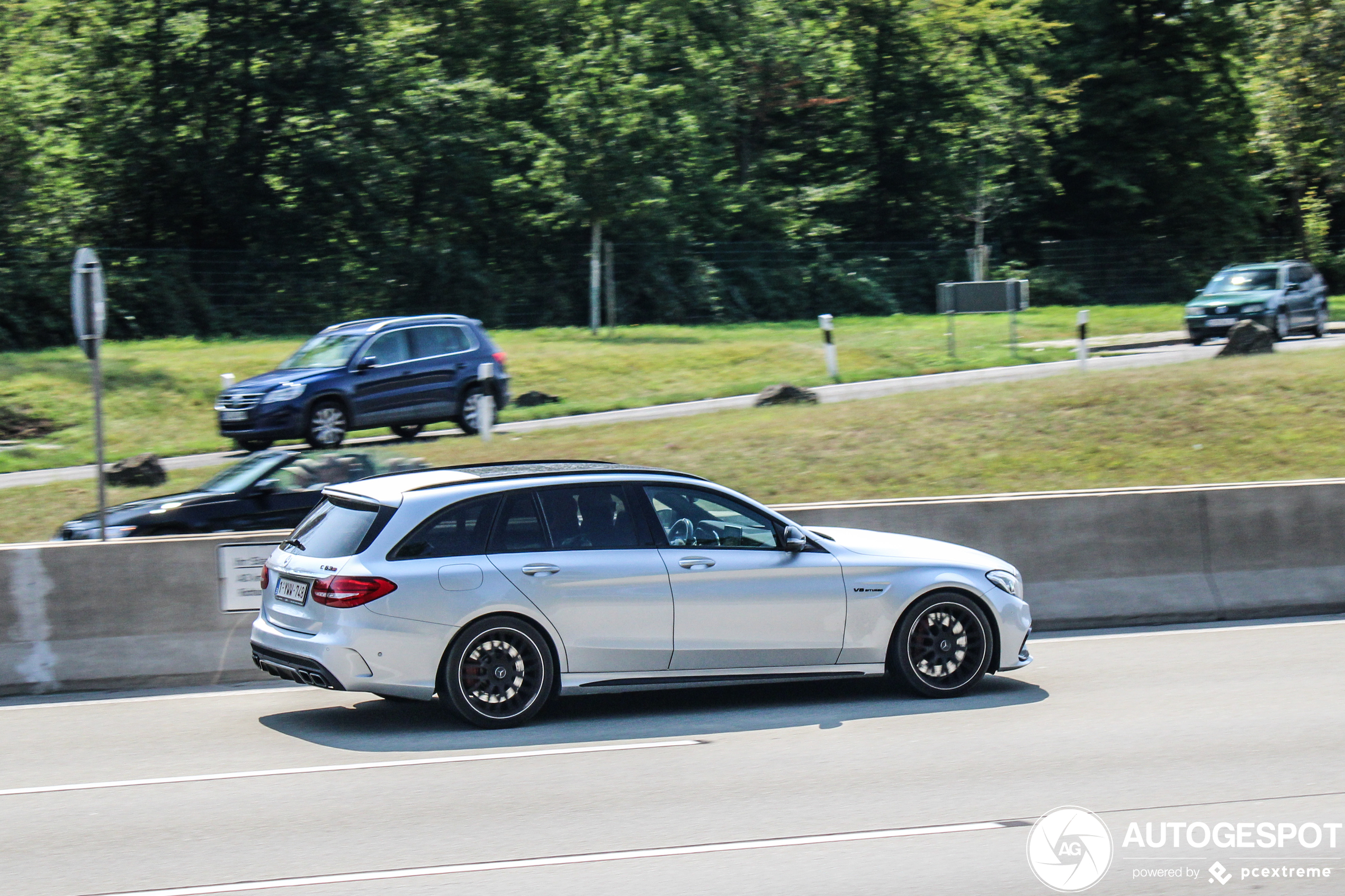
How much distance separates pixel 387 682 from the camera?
26.2 feet

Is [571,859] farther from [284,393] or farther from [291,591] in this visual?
[284,393]

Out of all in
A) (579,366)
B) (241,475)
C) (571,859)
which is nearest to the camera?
(571,859)

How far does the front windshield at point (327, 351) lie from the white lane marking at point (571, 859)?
47.2ft

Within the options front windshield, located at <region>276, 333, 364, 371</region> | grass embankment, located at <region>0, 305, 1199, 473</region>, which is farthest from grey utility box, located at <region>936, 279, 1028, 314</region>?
front windshield, located at <region>276, 333, 364, 371</region>

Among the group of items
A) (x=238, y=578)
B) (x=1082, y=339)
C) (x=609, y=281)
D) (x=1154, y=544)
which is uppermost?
(x=609, y=281)

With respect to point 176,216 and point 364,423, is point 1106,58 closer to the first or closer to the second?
point 176,216

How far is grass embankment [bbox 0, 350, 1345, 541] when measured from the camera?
15844 mm

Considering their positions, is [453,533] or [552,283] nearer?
[453,533]

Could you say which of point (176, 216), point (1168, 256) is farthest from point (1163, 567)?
point (1168, 256)

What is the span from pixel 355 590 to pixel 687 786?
225cm

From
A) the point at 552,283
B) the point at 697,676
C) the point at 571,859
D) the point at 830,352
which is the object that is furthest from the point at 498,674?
the point at 552,283

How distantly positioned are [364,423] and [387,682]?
38.9 ft

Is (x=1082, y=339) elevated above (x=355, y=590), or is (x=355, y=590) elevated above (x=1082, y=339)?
(x=1082, y=339)

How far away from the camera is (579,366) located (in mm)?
28156
